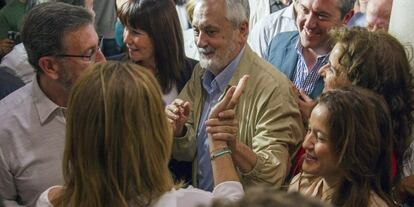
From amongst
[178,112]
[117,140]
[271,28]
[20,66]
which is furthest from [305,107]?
[20,66]

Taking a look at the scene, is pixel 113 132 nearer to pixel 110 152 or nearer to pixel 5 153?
pixel 110 152

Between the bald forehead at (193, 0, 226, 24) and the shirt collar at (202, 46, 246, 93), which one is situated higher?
the bald forehead at (193, 0, 226, 24)

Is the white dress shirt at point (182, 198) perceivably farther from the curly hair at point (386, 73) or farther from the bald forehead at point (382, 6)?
the bald forehead at point (382, 6)

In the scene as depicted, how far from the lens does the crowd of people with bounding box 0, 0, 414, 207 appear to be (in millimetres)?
1749

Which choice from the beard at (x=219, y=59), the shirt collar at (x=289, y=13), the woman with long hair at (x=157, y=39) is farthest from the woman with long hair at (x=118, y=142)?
the shirt collar at (x=289, y=13)

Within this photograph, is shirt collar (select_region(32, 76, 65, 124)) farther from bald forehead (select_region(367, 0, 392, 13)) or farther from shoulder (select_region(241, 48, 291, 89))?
bald forehead (select_region(367, 0, 392, 13))

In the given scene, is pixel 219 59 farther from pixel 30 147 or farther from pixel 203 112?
pixel 30 147

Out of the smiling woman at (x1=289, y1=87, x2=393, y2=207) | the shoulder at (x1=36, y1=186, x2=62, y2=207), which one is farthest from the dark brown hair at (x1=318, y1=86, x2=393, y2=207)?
the shoulder at (x1=36, y1=186, x2=62, y2=207)

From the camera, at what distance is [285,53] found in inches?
132

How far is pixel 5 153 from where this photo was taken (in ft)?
7.85

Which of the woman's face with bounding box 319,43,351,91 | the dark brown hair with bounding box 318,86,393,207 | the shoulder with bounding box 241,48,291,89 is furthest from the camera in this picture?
the shoulder with bounding box 241,48,291,89

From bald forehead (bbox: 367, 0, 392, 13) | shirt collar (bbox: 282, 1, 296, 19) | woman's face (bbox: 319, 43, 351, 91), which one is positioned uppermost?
bald forehead (bbox: 367, 0, 392, 13)

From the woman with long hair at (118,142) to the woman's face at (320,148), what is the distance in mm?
522

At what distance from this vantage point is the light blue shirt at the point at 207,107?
2740mm
